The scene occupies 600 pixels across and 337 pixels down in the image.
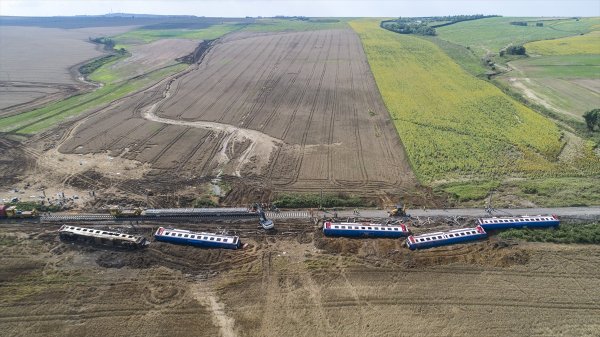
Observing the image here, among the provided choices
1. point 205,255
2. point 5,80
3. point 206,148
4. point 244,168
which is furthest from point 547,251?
point 5,80

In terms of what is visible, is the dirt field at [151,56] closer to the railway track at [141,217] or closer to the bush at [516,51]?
the railway track at [141,217]

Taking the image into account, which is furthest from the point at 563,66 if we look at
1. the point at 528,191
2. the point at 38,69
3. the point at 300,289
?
the point at 38,69

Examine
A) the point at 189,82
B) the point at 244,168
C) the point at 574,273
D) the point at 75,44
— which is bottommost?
the point at 574,273

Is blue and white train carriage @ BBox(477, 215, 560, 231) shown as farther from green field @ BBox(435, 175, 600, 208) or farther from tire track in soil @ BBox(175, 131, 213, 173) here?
tire track in soil @ BBox(175, 131, 213, 173)

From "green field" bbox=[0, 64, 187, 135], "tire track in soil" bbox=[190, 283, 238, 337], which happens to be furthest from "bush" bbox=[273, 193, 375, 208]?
"green field" bbox=[0, 64, 187, 135]

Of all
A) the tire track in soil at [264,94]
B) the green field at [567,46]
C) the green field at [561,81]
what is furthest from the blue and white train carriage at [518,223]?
the green field at [567,46]

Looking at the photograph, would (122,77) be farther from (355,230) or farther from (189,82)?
(355,230)
